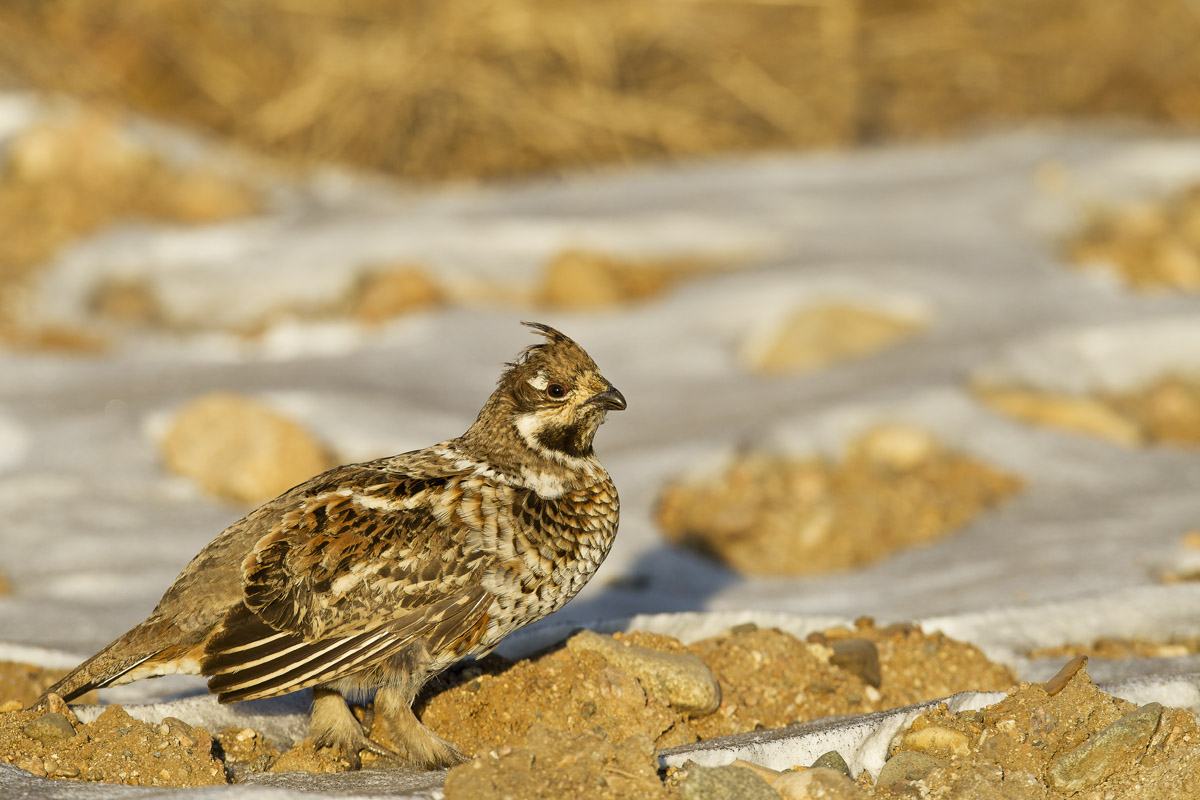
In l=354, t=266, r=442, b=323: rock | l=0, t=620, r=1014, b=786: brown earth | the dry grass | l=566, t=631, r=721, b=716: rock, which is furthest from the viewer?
the dry grass

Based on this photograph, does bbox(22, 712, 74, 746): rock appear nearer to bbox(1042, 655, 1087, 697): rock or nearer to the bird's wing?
the bird's wing

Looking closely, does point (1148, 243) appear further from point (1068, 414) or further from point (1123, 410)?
point (1068, 414)

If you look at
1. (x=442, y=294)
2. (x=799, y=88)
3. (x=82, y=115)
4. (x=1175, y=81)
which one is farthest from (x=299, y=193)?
(x=1175, y=81)

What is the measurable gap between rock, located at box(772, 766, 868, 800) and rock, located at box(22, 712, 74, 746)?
6.94 feet

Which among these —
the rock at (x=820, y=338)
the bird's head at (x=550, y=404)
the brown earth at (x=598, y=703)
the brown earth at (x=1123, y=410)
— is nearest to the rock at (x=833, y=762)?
the brown earth at (x=598, y=703)

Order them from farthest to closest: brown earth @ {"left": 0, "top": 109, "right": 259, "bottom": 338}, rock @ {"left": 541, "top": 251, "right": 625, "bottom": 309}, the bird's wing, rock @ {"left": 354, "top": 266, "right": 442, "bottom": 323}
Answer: brown earth @ {"left": 0, "top": 109, "right": 259, "bottom": 338}, rock @ {"left": 541, "top": 251, "right": 625, "bottom": 309}, rock @ {"left": 354, "top": 266, "right": 442, "bottom": 323}, the bird's wing

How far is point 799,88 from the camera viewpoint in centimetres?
1562

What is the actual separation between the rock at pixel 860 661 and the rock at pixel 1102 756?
1220 millimetres

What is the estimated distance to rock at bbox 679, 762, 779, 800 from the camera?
3699 millimetres

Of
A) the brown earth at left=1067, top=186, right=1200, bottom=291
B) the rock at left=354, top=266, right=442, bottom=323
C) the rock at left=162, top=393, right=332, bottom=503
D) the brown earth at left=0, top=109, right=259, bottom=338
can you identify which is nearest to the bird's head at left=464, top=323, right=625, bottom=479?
the rock at left=162, top=393, right=332, bottom=503

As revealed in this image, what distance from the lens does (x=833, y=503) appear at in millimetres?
7680

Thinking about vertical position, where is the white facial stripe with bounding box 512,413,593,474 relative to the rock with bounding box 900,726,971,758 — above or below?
above

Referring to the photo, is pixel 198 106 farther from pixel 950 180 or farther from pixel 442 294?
pixel 950 180

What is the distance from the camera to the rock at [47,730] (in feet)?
13.2
